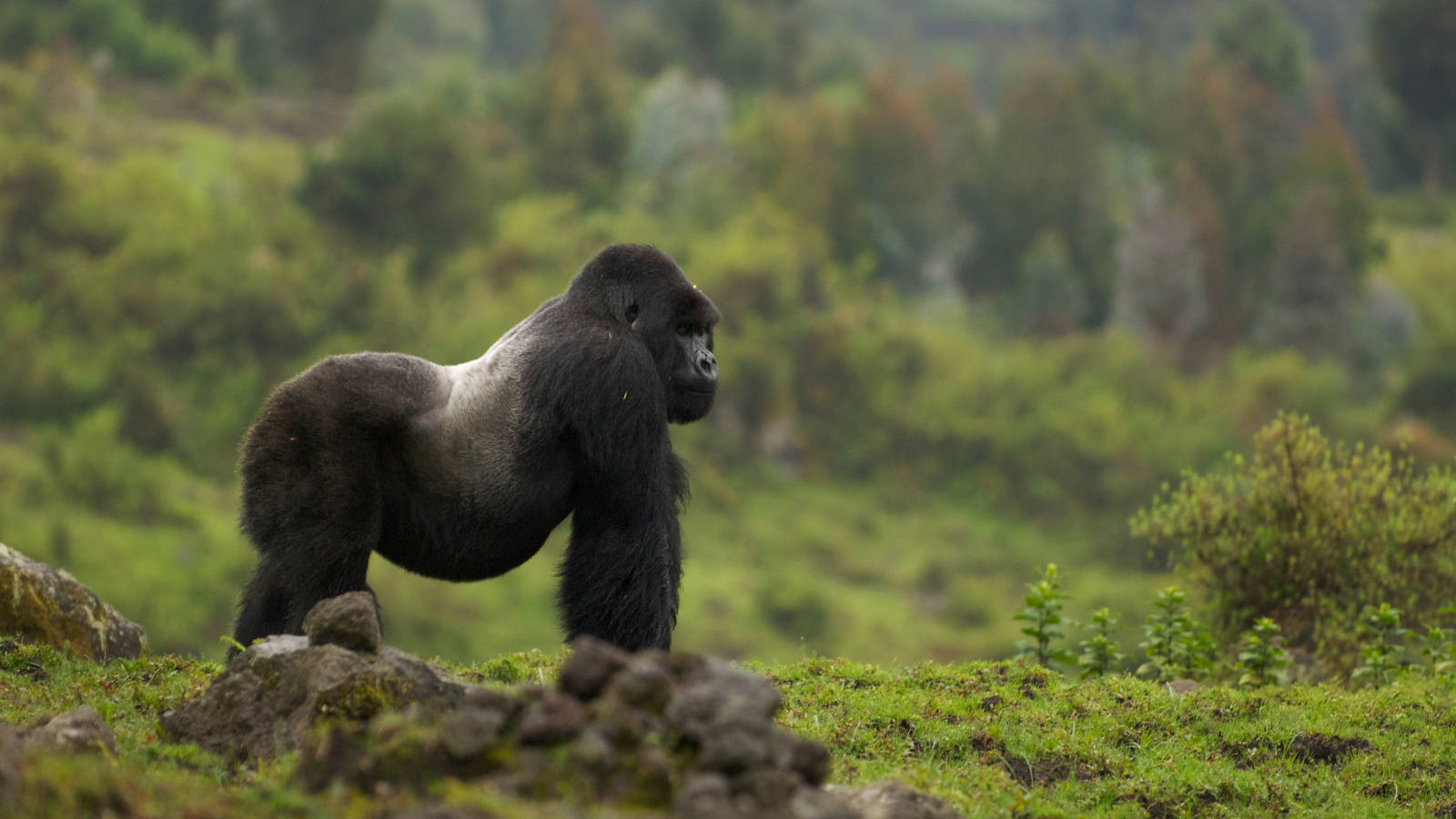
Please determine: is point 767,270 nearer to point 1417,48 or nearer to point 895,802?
point 1417,48

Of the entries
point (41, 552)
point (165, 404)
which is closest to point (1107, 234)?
point (165, 404)

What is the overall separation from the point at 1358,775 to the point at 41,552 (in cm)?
2397

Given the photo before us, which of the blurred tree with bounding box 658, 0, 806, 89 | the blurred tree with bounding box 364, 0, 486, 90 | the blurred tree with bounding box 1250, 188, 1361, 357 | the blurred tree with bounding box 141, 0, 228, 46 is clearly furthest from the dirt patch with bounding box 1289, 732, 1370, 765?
the blurred tree with bounding box 364, 0, 486, 90

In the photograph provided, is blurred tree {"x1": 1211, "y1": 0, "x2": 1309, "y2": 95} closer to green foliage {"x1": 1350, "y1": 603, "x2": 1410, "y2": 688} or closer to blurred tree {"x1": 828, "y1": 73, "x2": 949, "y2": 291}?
blurred tree {"x1": 828, "y1": 73, "x2": 949, "y2": 291}

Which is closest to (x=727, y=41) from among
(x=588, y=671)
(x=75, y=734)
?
(x=75, y=734)

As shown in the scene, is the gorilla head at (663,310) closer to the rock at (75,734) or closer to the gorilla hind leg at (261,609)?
the gorilla hind leg at (261,609)

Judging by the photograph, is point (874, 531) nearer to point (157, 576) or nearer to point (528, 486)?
point (157, 576)

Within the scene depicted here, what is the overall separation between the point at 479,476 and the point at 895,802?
222 cm

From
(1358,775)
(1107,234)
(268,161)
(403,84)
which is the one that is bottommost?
(1358,775)

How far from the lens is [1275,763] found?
21.0 feet

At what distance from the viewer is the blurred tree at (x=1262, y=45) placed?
183ft

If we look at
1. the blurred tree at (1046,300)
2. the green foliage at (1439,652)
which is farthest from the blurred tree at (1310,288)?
the green foliage at (1439,652)

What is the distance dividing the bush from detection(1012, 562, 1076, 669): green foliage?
65.8 inches

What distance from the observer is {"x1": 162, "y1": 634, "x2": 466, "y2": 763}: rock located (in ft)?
16.2
